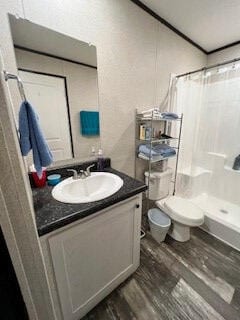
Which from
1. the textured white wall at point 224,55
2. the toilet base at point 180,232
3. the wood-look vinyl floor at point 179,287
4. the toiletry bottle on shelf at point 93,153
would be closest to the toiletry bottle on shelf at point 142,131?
the toiletry bottle on shelf at point 93,153

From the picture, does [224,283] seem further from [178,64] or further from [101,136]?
[178,64]

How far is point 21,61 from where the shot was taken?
917mm

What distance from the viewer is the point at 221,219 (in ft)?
5.46

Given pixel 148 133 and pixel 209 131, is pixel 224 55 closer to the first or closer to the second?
pixel 209 131

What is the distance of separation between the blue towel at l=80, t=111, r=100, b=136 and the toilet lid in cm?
112

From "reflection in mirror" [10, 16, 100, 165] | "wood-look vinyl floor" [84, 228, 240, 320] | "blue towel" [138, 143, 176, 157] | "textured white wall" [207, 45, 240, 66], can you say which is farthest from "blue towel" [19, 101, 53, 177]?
"textured white wall" [207, 45, 240, 66]

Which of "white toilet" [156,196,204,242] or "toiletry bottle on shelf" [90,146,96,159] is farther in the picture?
"white toilet" [156,196,204,242]

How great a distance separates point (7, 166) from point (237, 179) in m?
2.42

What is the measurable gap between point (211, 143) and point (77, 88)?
1869mm

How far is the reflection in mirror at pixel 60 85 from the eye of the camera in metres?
0.93

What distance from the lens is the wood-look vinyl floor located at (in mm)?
1028

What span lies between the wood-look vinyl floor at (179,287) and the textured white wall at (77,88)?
3.71ft

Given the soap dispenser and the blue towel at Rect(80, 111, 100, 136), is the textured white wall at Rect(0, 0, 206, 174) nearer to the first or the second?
the blue towel at Rect(80, 111, 100, 136)

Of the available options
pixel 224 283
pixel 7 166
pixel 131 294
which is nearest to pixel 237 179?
pixel 224 283
